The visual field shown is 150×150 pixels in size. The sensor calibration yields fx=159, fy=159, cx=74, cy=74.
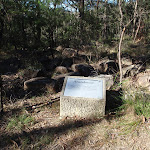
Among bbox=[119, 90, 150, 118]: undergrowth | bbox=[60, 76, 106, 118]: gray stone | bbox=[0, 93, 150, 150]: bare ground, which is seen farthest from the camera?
bbox=[60, 76, 106, 118]: gray stone

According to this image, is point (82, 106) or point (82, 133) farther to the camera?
point (82, 106)

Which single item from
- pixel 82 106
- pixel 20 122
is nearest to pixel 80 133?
pixel 82 106

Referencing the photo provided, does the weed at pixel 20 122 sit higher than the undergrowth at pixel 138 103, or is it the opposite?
the undergrowth at pixel 138 103

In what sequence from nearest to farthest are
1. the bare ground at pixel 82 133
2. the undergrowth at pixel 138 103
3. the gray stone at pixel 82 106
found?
the bare ground at pixel 82 133 → the undergrowth at pixel 138 103 → the gray stone at pixel 82 106

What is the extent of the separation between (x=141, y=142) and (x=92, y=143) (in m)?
0.70

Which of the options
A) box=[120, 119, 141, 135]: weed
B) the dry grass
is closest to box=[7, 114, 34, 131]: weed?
the dry grass

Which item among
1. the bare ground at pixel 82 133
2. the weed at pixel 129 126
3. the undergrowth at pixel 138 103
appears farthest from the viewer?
the undergrowth at pixel 138 103

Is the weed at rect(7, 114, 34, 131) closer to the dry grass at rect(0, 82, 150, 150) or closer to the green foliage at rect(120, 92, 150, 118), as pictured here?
the dry grass at rect(0, 82, 150, 150)

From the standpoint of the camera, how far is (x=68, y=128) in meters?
2.69

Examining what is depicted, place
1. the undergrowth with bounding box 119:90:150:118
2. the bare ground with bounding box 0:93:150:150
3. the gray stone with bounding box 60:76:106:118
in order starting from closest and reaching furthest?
the bare ground with bounding box 0:93:150:150 < the undergrowth with bounding box 119:90:150:118 < the gray stone with bounding box 60:76:106:118

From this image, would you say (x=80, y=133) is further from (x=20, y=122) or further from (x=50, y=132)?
(x=20, y=122)

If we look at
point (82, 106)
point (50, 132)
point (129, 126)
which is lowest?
point (50, 132)

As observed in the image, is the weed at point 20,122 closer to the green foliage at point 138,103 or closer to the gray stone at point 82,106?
the gray stone at point 82,106

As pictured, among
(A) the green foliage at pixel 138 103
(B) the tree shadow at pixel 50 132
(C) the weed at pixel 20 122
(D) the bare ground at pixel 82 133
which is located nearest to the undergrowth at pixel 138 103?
(A) the green foliage at pixel 138 103
